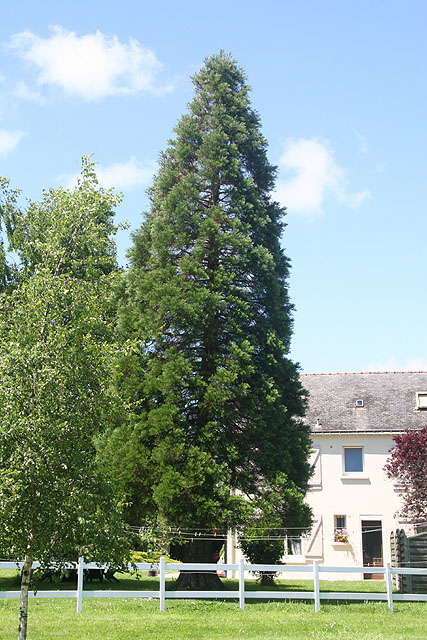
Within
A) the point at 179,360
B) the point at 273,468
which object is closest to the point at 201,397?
the point at 179,360

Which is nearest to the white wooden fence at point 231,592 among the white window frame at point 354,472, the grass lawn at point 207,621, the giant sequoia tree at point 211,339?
the grass lawn at point 207,621

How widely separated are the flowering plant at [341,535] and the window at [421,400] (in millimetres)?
6863

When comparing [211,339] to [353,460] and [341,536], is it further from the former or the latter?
[341,536]

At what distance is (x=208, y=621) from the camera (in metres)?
13.8

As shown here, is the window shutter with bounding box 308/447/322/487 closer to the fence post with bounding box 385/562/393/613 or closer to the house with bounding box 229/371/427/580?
the house with bounding box 229/371/427/580

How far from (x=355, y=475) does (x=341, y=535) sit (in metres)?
2.72

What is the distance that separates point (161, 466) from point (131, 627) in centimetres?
684

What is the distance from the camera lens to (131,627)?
12711 millimetres

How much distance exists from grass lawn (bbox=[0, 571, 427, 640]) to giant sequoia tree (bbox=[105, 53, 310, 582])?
3495mm

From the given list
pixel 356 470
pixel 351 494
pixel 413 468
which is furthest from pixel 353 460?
pixel 413 468

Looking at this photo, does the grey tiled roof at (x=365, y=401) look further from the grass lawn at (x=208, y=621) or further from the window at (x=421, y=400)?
the grass lawn at (x=208, y=621)

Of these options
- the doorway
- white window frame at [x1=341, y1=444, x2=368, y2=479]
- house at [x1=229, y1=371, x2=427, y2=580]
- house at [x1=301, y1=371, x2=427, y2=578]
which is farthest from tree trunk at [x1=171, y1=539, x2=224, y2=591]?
white window frame at [x1=341, y1=444, x2=368, y2=479]

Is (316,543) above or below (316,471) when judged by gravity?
below

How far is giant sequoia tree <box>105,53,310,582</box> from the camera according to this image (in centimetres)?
1962
